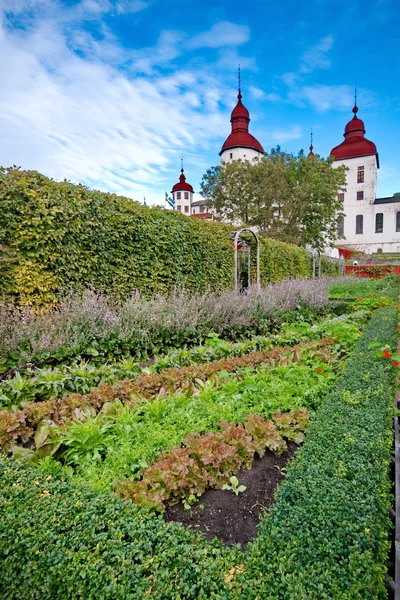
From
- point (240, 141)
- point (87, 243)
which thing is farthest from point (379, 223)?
point (87, 243)

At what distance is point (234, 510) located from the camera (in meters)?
1.51

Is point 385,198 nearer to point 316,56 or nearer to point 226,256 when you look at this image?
point 316,56

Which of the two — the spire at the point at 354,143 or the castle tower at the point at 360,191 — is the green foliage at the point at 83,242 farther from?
the spire at the point at 354,143

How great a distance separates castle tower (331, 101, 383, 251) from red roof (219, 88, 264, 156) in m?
13.9

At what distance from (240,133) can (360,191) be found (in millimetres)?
18397

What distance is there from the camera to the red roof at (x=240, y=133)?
34625 mm

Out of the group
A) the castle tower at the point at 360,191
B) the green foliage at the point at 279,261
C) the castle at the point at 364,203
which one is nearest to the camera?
the green foliage at the point at 279,261

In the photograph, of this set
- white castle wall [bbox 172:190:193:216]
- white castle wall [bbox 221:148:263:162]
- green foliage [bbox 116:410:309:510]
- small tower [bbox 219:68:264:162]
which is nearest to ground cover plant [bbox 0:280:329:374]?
green foliage [bbox 116:410:309:510]

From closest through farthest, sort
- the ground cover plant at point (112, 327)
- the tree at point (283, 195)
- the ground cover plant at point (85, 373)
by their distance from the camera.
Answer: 1. the ground cover plant at point (85, 373)
2. the ground cover plant at point (112, 327)
3. the tree at point (283, 195)

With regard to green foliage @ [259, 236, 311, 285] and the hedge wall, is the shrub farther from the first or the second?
green foliage @ [259, 236, 311, 285]

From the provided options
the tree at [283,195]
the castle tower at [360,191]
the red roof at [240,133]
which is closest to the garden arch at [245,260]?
the tree at [283,195]

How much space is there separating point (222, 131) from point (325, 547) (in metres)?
42.2

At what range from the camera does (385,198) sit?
4247 cm

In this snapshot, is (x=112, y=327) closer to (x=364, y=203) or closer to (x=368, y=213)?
(x=368, y=213)
